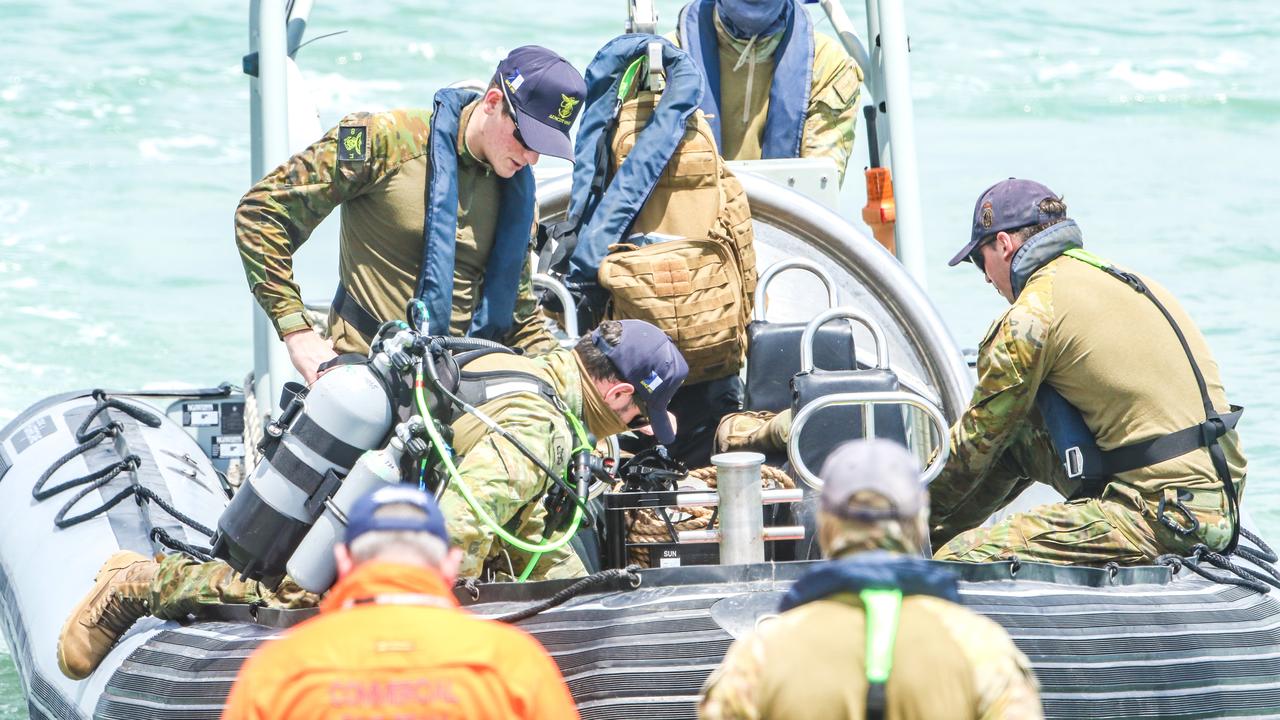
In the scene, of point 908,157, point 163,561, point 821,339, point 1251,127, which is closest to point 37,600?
point 163,561

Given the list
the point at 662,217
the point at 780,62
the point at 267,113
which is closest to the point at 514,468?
the point at 662,217

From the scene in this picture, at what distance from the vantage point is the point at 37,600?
4.74 meters

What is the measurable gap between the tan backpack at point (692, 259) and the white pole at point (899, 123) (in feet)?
4.38

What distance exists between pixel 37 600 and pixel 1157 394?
9.95 ft

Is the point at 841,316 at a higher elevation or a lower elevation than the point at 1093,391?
higher

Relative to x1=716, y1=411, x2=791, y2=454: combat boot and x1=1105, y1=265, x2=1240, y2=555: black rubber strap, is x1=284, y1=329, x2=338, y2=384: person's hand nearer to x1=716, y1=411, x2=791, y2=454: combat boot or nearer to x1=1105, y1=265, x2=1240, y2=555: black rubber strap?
x1=716, y1=411, x2=791, y2=454: combat boot

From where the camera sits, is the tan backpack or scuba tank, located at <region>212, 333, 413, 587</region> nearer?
scuba tank, located at <region>212, 333, 413, 587</region>

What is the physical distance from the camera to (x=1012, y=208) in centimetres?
412

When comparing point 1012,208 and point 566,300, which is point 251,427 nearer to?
point 566,300

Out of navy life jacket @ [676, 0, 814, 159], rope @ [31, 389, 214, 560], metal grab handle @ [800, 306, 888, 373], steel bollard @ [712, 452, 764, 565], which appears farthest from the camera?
navy life jacket @ [676, 0, 814, 159]

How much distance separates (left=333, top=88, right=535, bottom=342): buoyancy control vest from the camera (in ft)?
14.0

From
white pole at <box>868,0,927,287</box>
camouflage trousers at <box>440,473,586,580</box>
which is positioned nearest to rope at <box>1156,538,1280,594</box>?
camouflage trousers at <box>440,473,586,580</box>

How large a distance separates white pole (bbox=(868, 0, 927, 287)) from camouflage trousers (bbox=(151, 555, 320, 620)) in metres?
3.25

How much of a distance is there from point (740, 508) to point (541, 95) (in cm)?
117
